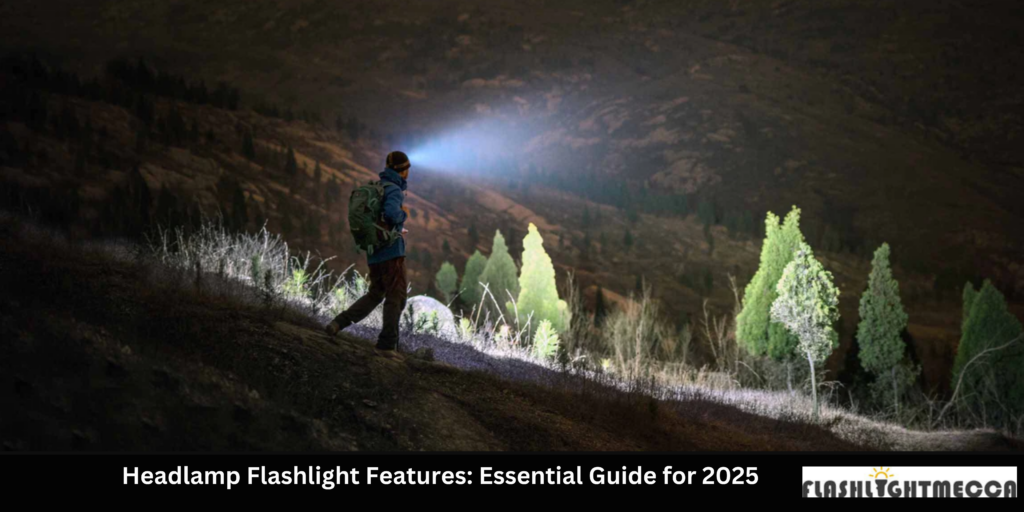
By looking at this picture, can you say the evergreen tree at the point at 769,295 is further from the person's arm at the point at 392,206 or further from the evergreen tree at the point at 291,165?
the evergreen tree at the point at 291,165

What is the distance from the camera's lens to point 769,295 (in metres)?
18.5

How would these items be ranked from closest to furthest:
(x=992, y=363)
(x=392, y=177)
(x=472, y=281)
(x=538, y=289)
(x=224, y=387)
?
(x=224, y=387)
(x=392, y=177)
(x=992, y=363)
(x=538, y=289)
(x=472, y=281)

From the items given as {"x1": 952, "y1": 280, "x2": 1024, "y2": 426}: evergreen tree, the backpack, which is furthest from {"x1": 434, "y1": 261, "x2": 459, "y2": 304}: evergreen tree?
the backpack

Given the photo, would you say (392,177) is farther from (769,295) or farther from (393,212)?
(769,295)

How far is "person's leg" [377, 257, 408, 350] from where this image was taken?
650 cm

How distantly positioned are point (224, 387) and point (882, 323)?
56.3ft

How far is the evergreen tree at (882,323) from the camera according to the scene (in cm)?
1894

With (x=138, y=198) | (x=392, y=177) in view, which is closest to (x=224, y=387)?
(x=392, y=177)

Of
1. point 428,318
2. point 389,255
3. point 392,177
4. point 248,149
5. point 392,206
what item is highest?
point 248,149

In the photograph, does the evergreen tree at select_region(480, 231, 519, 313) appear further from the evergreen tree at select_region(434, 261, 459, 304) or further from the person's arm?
the person's arm

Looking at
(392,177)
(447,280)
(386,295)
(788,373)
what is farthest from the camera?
(447,280)

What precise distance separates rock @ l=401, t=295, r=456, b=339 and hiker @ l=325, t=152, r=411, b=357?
2.39 metres

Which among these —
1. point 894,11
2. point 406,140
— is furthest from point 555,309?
point 894,11

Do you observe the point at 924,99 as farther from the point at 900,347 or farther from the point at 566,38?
the point at 900,347
